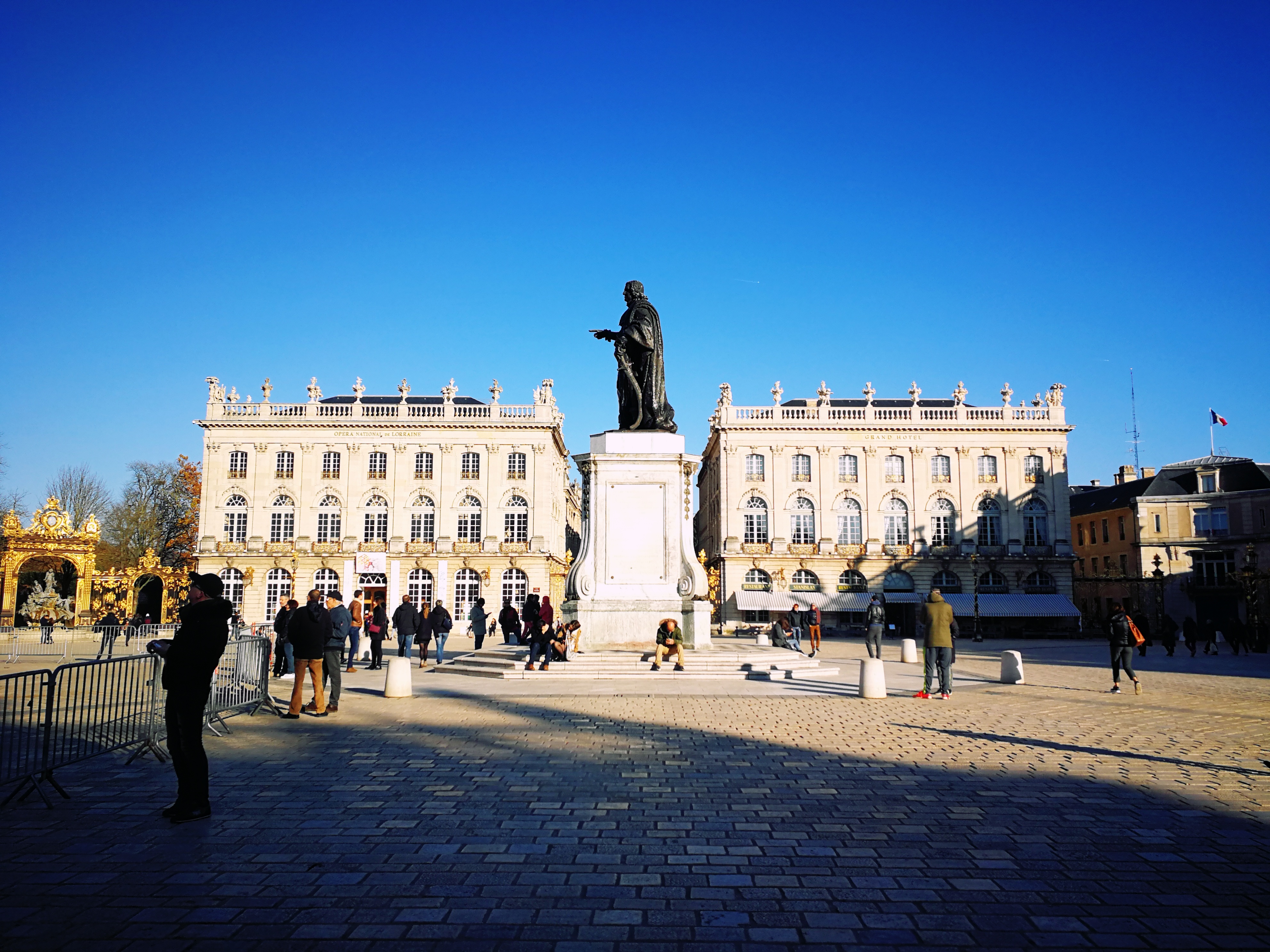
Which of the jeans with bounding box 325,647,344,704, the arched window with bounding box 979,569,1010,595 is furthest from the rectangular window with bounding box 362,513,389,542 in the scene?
the jeans with bounding box 325,647,344,704

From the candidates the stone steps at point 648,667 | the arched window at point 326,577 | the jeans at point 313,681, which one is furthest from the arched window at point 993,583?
the jeans at point 313,681

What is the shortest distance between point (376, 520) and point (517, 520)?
31.0 feet

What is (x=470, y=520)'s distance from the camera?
58719 mm

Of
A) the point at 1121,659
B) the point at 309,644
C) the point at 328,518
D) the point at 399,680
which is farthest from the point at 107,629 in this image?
the point at 1121,659

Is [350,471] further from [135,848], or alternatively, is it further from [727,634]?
[135,848]

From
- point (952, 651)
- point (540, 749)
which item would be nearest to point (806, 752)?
point (540, 749)

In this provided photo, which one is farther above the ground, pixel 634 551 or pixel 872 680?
pixel 634 551

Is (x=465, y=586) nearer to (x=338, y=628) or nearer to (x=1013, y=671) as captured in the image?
(x=1013, y=671)

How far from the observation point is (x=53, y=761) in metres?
8.29

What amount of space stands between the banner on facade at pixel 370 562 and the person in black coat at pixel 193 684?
17827 millimetres

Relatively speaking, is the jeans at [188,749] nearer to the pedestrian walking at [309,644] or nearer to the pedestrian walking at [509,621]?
the pedestrian walking at [309,644]

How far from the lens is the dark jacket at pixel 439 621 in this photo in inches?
943

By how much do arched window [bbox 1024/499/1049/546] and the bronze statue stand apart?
47525mm

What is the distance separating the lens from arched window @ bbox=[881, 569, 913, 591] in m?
58.1
